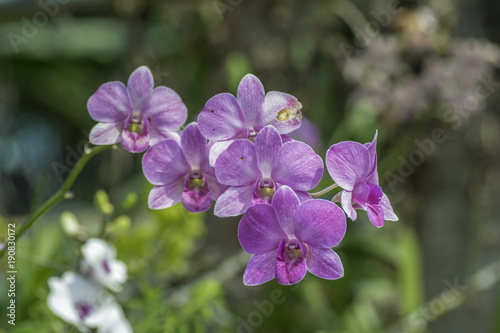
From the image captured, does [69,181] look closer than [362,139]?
Yes

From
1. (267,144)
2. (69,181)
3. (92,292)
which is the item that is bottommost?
(92,292)

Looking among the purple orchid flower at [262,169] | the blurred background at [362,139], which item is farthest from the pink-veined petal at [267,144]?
the blurred background at [362,139]

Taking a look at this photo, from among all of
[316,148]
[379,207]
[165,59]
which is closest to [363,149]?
[379,207]

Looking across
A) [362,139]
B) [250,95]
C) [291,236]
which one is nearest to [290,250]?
[291,236]

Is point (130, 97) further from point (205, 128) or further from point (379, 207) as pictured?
point (379, 207)

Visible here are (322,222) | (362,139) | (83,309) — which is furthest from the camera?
(362,139)

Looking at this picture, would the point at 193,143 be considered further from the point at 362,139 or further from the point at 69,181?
the point at 362,139

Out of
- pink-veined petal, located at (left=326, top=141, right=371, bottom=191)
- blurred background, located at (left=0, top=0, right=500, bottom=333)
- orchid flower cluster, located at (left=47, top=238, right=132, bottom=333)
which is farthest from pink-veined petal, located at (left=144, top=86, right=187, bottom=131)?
blurred background, located at (left=0, top=0, right=500, bottom=333)

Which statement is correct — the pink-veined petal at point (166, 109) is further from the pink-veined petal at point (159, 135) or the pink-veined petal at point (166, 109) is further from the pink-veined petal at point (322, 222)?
the pink-veined petal at point (322, 222)
